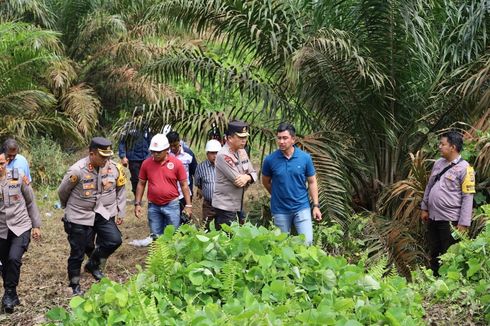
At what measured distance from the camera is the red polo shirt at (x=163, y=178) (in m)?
7.67

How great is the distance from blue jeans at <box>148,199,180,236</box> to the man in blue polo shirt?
118cm

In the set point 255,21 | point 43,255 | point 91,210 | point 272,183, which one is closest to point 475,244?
point 272,183

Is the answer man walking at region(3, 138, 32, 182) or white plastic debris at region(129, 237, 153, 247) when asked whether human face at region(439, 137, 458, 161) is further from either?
white plastic debris at region(129, 237, 153, 247)

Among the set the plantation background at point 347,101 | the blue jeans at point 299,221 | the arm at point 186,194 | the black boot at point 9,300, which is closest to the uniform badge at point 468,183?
the plantation background at point 347,101

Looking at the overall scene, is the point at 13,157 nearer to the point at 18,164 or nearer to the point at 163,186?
the point at 18,164

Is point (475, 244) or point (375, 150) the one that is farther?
point (375, 150)

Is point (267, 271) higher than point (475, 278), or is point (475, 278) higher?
point (267, 271)

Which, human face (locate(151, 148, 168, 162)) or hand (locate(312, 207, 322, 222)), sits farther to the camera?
human face (locate(151, 148, 168, 162))

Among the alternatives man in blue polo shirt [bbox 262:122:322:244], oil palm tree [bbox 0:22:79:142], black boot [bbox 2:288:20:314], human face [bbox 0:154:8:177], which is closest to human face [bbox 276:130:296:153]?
man in blue polo shirt [bbox 262:122:322:244]

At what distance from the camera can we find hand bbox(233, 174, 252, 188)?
23.3 feet

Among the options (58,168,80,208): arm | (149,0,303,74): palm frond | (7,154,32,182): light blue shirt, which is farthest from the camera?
(149,0,303,74): palm frond

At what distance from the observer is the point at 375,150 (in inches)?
359

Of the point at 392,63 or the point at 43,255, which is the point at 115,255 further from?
the point at 392,63

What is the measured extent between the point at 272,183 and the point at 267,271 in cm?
377
